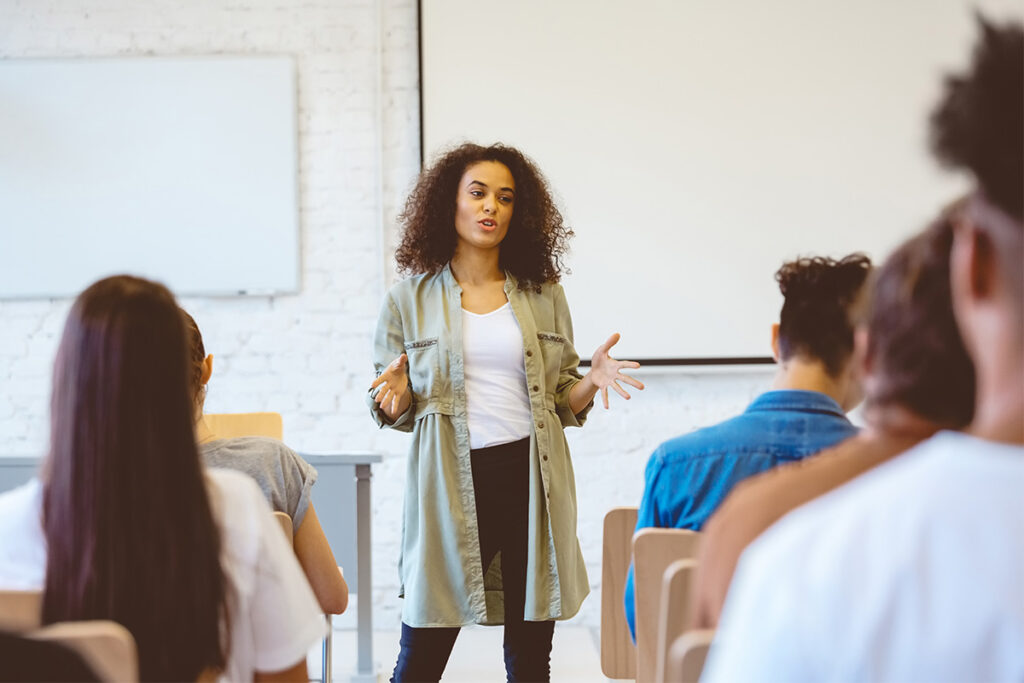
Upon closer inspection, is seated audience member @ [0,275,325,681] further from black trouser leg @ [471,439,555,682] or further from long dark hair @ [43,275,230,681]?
black trouser leg @ [471,439,555,682]

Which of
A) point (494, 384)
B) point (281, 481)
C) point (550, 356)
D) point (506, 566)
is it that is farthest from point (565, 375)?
point (281, 481)

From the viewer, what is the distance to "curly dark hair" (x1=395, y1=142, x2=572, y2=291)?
2.26 meters

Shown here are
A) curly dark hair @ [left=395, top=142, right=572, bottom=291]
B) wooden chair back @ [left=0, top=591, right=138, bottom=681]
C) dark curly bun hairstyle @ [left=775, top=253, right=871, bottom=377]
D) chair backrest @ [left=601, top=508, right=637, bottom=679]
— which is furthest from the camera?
curly dark hair @ [left=395, top=142, right=572, bottom=291]

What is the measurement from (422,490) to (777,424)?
3.13 feet

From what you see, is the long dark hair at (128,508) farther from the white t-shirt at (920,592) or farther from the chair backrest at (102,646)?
the white t-shirt at (920,592)

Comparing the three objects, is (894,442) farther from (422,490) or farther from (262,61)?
(262,61)

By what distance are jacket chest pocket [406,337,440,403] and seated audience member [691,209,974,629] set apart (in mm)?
1289

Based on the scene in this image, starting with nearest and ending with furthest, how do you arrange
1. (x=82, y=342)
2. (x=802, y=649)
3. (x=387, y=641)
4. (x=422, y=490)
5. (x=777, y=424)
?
(x=802, y=649)
(x=82, y=342)
(x=777, y=424)
(x=422, y=490)
(x=387, y=641)

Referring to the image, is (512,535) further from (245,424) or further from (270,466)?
(245,424)

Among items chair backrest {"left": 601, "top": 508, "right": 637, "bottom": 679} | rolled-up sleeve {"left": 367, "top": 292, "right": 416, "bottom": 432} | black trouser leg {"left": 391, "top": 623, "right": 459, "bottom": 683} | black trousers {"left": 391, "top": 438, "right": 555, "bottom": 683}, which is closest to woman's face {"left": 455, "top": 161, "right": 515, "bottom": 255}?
rolled-up sleeve {"left": 367, "top": 292, "right": 416, "bottom": 432}

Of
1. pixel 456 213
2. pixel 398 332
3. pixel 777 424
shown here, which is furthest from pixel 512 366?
pixel 777 424

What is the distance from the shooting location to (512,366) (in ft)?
6.86

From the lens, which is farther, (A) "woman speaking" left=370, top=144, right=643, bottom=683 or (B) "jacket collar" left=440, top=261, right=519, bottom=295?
(B) "jacket collar" left=440, top=261, right=519, bottom=295

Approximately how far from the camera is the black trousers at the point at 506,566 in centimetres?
202
